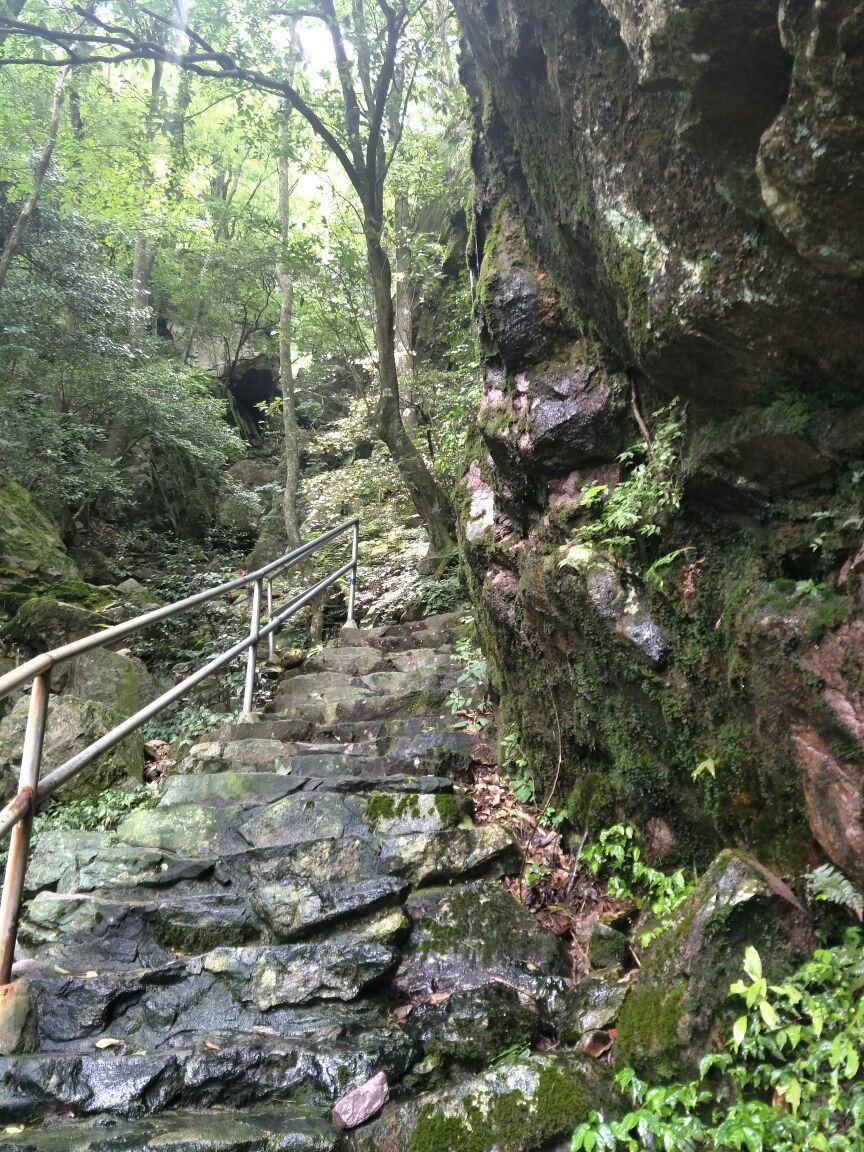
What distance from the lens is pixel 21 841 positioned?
229 cm

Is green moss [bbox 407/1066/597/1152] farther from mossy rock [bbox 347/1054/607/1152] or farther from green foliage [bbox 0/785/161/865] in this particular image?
green foliage [bbox 0/785/161/865]

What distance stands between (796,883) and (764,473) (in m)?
1.20

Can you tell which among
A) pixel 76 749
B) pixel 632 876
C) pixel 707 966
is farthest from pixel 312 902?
pixel 76 749

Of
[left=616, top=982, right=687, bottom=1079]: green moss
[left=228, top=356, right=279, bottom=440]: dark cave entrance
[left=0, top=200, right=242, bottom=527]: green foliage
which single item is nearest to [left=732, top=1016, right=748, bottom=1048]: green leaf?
[left=616, top=982, right=687, bottom=1079]: green moss

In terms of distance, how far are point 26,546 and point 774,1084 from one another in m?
9.12

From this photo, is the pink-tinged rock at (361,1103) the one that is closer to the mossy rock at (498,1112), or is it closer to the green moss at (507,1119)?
the mossy rock at (498,1112)

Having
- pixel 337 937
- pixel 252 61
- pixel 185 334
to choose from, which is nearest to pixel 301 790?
pixel 337 937

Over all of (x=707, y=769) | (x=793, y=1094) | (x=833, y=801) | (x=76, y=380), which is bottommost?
(x=793, y=1094)

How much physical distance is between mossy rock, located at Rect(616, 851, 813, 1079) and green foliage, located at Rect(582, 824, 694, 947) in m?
0.35

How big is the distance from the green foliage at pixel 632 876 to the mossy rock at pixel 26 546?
725 centimetres

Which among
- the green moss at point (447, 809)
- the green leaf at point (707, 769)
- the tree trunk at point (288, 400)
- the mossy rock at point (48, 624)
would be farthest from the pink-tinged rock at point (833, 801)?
the tree trunk at point (288, 400)

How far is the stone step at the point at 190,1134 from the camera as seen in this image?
1.66m

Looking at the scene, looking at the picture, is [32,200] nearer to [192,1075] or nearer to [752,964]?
[192,1075]

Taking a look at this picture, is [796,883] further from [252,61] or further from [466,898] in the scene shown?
[252,61]
